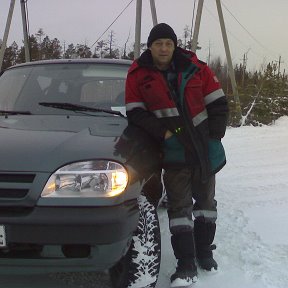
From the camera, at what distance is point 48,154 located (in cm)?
233

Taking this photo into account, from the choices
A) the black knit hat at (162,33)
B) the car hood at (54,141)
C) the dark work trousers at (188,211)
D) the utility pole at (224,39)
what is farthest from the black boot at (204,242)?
the utility pole at (224,39)

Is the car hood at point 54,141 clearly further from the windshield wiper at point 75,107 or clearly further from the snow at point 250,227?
the snow at point 250,227

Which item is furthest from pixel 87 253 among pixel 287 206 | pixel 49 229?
pixel 287 206

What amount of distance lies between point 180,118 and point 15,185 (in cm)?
122

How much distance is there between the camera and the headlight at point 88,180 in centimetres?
227

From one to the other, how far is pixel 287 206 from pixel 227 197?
0.74 m

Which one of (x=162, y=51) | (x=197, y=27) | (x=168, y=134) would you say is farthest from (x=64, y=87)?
(x=197, y=27)

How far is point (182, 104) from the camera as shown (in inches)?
117

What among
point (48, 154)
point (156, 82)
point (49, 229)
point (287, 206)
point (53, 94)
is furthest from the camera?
point (287, 206)

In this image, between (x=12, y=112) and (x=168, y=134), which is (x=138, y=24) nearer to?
(x=12, y=112)

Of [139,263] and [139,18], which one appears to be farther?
[139,18]

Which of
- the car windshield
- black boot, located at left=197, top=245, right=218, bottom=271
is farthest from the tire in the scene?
the car windshield

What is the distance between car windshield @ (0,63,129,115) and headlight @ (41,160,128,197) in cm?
109

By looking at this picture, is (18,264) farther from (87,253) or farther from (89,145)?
(89,145)
